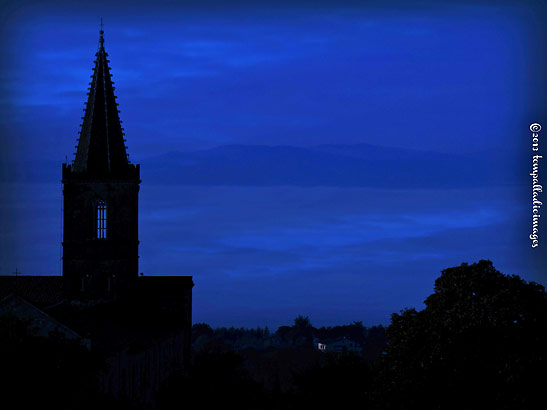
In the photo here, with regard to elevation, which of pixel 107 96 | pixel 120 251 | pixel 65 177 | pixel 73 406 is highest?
pixel 107 96

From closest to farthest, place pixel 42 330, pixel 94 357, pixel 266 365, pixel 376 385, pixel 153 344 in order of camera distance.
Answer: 1. pixel 376 385
2. pixel 94 357
3. pixel 42 330
4. pixel 153 344
5. pixel 266 365

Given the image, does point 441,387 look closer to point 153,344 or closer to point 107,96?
point 153,344

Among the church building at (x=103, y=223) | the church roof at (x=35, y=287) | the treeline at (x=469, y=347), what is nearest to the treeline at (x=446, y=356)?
the treeline at (x=469, y=347)

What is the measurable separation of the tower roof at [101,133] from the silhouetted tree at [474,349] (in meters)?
36.6

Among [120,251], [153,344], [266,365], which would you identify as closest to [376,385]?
[153,344]

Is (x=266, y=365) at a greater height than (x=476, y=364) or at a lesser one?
greater

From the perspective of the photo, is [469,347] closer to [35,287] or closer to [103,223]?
[103,223]

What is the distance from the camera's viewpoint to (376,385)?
54469mm

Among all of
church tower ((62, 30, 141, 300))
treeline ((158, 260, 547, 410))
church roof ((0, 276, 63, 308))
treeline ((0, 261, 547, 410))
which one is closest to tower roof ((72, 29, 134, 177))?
church tower ((62, 30, 141, 300))

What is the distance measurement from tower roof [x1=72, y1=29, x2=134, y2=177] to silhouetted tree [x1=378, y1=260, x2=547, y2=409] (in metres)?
36.6

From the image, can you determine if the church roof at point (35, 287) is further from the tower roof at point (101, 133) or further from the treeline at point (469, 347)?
the treeline at point (469, 347)

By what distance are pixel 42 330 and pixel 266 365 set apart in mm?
129100

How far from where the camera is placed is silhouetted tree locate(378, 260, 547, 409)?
4991cm

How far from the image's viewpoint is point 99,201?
8506 centimetres
